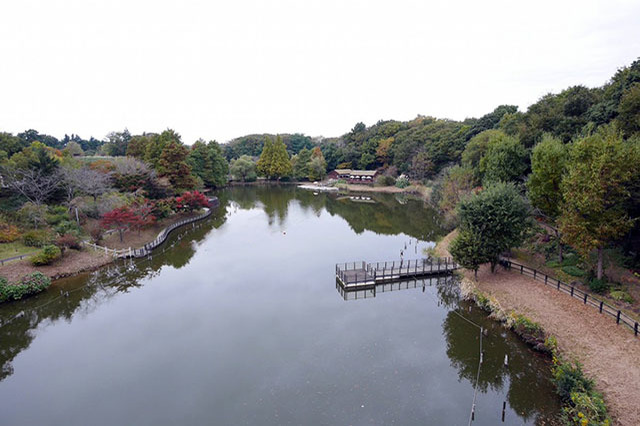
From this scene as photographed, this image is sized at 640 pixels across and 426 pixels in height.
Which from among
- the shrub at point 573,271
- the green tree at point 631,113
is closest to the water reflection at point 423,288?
the shrub at point 573,271

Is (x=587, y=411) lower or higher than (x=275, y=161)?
lower

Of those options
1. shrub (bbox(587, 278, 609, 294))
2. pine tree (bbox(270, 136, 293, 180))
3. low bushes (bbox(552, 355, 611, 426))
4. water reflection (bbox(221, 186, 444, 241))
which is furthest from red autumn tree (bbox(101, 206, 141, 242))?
pine tree (bbox(270, 136, 293, 180))

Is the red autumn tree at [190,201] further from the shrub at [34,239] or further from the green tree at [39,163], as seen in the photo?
the shrub at [34,239]

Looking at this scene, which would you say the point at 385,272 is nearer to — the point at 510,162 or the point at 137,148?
the point at 510,162

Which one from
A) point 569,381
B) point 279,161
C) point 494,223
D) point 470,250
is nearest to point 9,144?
point 279,161

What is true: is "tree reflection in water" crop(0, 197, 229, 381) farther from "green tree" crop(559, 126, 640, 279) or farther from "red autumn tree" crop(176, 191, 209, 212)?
"green tree" crop(559, 126, 640, 279)

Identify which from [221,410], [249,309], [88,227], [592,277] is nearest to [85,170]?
[88,227]
